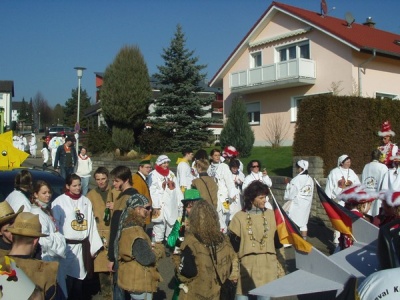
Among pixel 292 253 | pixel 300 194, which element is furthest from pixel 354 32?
pixel 292 253

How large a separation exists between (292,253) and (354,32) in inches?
869

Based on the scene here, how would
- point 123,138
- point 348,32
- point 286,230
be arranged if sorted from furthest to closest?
point 123,138 → point 348,32 → point 286,230

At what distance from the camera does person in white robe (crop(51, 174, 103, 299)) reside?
6.02m

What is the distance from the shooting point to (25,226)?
3.44 metres

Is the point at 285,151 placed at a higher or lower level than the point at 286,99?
lower

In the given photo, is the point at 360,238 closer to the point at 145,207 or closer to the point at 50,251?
the point at 145,207

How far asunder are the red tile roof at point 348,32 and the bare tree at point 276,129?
549 cm

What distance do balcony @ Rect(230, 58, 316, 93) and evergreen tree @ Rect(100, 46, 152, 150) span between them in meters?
5.65

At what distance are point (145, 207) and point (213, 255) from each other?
0.84 metres

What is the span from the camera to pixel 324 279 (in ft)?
11.6

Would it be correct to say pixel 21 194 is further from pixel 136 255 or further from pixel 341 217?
pixel 341 217

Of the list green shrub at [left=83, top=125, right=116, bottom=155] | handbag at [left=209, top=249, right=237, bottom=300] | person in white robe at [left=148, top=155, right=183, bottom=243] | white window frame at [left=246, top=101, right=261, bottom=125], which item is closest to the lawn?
green shrub at [left=83, top=125, right=116, bottom=155]

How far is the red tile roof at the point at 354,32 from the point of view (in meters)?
25.5

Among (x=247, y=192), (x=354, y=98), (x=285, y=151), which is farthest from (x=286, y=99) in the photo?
(x=247, y=192)
